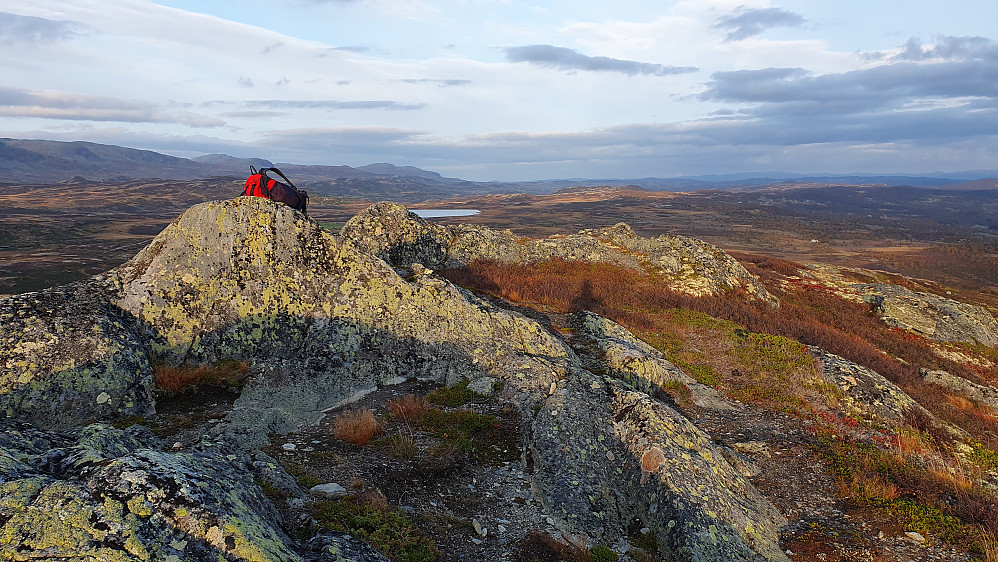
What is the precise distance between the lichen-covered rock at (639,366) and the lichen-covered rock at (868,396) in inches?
174

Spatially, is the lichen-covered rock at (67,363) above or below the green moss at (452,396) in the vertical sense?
above

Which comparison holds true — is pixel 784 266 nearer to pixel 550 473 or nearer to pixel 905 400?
pixel 905 400

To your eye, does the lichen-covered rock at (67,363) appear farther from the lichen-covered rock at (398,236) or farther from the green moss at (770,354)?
the green moss at (770,354)

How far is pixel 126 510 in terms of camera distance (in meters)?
4.94

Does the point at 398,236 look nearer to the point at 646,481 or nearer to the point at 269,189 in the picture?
the point at 269,189

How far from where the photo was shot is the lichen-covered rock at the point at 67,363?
9.70 metres

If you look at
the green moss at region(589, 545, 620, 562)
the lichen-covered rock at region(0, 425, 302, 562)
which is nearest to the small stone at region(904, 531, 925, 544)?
the green moss at region(589, 545, 620, 562)

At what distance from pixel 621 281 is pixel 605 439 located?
22085 millimetres

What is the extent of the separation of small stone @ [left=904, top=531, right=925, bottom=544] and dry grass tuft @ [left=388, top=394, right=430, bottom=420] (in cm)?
1150

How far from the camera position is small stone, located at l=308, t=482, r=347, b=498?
26.3 feet

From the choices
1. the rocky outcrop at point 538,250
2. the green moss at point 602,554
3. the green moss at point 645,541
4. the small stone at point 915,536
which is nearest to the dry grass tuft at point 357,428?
the green moss at point 602,554

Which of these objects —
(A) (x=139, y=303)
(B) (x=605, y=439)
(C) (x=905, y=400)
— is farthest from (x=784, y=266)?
(A) (x=139, y=303)

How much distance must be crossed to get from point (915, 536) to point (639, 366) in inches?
332

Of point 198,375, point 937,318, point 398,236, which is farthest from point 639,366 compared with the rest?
point 937,318
